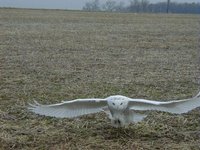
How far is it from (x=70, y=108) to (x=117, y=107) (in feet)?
1.60

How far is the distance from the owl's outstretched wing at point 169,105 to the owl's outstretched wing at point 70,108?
0.29 metres

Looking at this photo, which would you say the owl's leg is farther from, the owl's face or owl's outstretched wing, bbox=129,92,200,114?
the owl's face

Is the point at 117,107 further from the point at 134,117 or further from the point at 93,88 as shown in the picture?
the point at 93,88

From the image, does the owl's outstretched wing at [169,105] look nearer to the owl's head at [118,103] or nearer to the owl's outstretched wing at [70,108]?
the owl's head at [118,103]

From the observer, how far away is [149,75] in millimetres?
9039

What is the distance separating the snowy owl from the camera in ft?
15.1

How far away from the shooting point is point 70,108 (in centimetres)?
482

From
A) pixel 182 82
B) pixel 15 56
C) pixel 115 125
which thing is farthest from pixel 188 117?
pixel 15 56

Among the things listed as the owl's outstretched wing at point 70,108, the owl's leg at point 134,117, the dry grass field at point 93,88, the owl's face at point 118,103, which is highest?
the owl's face at point 118,103

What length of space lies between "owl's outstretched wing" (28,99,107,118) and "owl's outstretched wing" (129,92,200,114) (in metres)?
0.29

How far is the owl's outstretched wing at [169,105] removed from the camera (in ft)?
15.1

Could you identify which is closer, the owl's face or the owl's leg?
the owl's face

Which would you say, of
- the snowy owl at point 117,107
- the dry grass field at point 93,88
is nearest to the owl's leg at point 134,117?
the snowy owl at point 117,107

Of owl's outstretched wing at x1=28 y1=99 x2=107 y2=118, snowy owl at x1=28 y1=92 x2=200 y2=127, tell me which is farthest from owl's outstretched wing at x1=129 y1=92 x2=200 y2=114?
owl's outstretched wing at x1=28 y1=99 x2=107 y2=118
